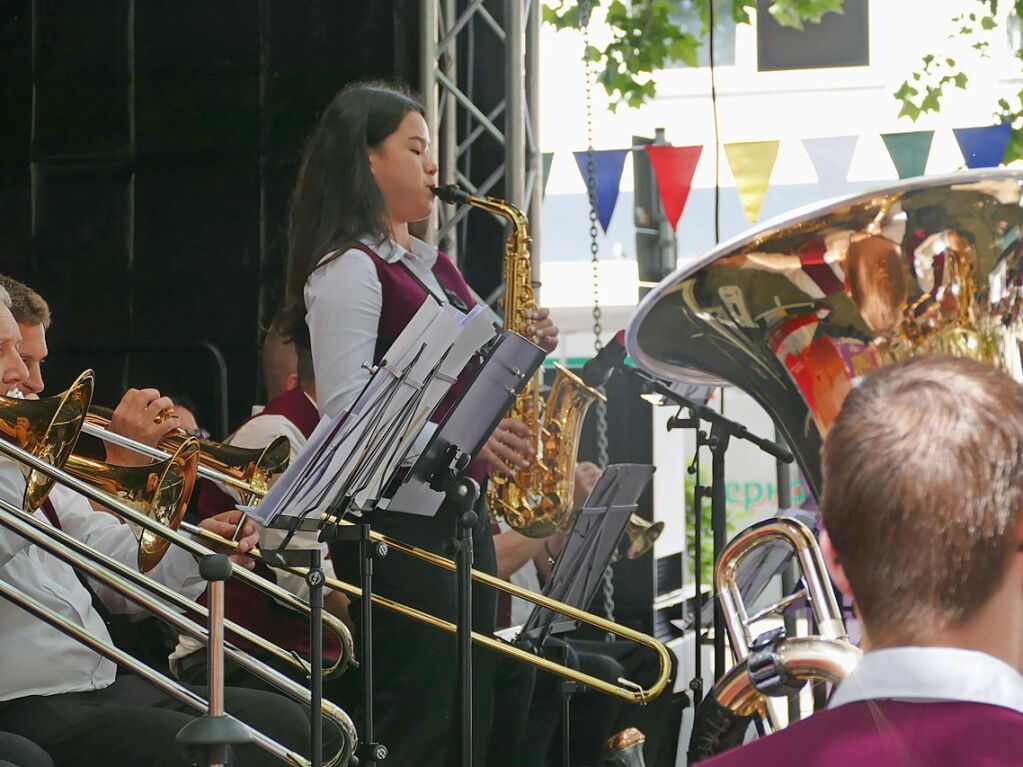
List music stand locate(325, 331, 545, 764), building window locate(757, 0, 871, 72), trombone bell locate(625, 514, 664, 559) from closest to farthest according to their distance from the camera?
music stand locate(325, 331, 545, 764)
trombone bell locate(625, 514, 664, 559)
building window locate(757, 0, 871, 72)

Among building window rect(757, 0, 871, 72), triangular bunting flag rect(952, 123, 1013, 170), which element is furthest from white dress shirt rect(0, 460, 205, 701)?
building window rect(757, 0, 871, 72)

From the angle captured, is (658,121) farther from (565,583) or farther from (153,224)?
(565,583)

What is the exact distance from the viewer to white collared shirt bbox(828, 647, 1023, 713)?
0.99 meters

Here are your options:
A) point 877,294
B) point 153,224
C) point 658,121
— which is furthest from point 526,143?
point 658,121

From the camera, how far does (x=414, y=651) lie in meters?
2.75

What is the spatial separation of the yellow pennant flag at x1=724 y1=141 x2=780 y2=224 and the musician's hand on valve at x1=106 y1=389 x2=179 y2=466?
316 centimetres

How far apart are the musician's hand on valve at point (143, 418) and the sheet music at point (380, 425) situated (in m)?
0.66

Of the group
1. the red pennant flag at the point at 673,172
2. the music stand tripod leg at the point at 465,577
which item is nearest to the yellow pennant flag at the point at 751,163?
the red pennant flag at the point at 673,172

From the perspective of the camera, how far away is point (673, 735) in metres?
4.11

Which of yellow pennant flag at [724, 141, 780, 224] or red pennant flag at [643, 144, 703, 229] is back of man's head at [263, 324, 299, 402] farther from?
yellow pennant flag at [724, 141, 780, 224]

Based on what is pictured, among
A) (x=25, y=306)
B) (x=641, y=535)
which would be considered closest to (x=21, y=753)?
(x=25, y=306)

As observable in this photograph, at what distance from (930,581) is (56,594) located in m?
2.05

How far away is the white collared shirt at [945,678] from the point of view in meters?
0.99

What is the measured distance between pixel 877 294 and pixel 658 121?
23.8 feet
